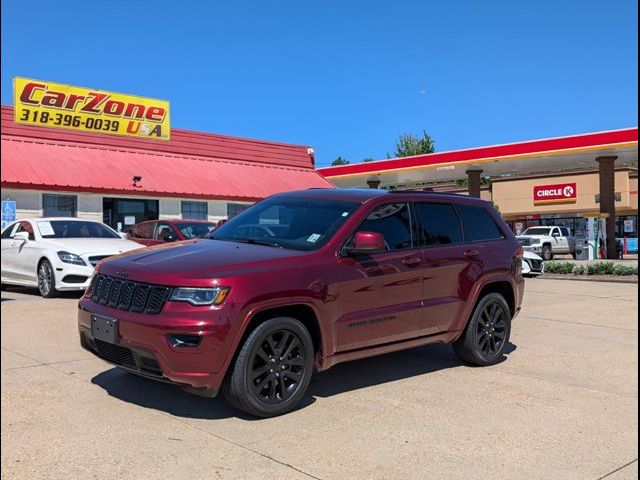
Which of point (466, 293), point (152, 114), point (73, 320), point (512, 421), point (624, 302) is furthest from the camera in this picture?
point (152, 114)

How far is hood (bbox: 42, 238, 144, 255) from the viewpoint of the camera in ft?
35.6

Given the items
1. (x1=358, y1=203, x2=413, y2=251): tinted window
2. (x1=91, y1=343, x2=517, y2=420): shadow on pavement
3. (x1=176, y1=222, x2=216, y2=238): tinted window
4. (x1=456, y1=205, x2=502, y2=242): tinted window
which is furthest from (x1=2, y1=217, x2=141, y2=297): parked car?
(x1=456, y1=205, x2=502, y2=242): tinted window

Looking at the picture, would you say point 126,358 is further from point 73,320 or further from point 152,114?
point 152,114

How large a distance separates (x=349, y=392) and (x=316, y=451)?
1.44 meters

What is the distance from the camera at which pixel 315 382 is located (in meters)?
5.71

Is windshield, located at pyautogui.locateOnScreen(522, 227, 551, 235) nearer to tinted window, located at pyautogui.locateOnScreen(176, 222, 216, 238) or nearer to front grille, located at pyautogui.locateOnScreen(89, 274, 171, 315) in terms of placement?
tinted window, located at pyautogui.locateOnScreen(176, 222, 216, 238)

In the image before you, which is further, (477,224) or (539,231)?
(539,231)

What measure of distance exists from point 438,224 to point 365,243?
1.45 meters

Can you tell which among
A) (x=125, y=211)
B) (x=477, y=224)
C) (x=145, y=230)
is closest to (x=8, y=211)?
(x=125, y=211)

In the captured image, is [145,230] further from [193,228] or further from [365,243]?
[365,243]

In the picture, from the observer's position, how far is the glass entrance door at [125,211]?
70.2ft

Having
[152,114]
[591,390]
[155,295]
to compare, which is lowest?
[591,390]

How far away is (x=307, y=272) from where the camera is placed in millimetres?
4809

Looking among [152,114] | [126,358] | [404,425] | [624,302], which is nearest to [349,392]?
[404,425]
